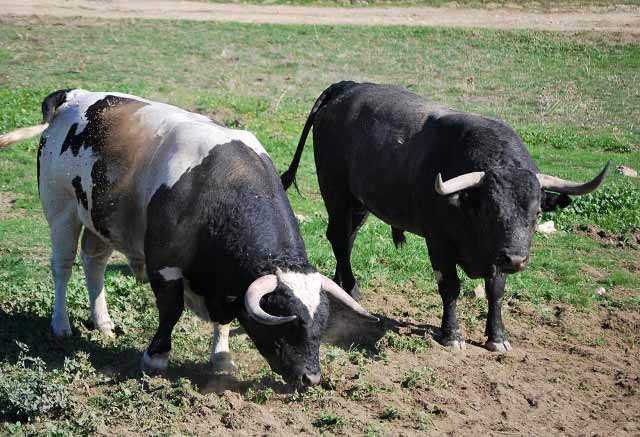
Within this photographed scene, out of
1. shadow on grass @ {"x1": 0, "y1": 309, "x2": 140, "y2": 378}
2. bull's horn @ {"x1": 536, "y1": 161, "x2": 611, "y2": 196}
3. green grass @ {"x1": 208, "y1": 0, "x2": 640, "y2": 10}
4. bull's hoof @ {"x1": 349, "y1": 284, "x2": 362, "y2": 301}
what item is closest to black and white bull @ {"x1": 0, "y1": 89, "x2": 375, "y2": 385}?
shadow on grass @ {"x1": 0, "y1": 309, "x2": 140, "y2": 378}

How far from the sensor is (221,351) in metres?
7.67

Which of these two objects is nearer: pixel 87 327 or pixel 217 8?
pixel 87 327

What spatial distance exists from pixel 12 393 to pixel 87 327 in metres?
1.89

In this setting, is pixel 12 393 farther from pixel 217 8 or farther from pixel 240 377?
pixel 217 8

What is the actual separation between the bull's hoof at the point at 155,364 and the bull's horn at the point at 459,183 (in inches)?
104

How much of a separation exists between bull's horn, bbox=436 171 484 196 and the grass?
1.52 meters

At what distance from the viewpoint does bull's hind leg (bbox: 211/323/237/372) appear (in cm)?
767

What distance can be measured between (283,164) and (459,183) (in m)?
7.33

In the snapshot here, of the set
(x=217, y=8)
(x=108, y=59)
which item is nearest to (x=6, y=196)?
(x=108, y=59)

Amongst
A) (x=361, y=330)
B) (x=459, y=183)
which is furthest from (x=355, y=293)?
(x=459, y=183)

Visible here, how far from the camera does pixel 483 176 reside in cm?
796

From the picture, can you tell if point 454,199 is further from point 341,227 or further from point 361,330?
point 341,227

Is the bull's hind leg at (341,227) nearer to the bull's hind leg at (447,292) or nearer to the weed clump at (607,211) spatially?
the bull's hind leg at (447,292)

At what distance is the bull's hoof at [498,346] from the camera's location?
27.4 ft
